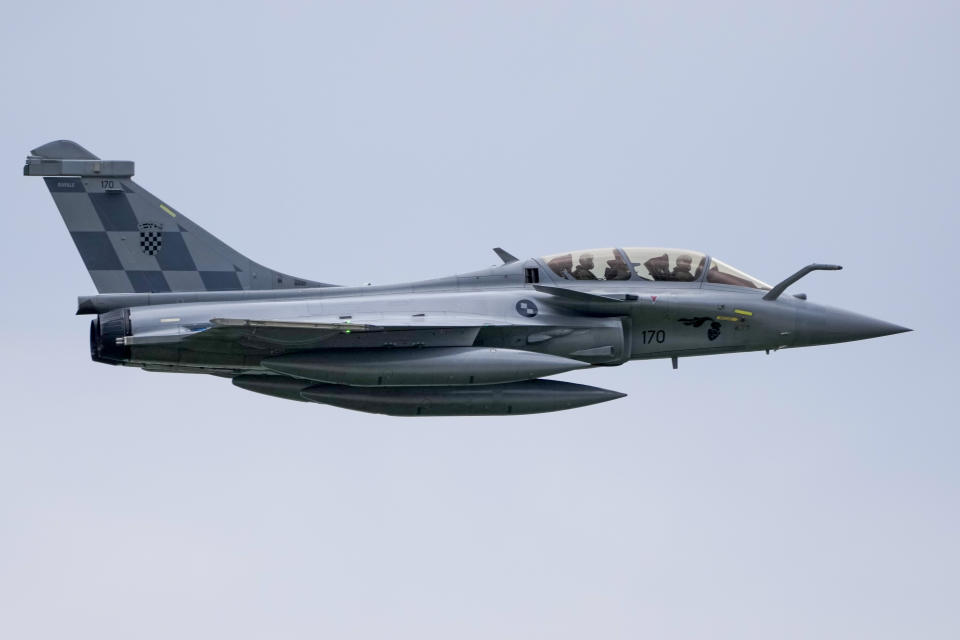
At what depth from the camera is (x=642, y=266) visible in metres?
27.4

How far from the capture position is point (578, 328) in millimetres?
26656

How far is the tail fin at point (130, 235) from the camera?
1056 inches

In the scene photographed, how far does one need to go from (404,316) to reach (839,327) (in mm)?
7222

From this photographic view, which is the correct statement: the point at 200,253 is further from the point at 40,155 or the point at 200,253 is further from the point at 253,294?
the point at 40,155

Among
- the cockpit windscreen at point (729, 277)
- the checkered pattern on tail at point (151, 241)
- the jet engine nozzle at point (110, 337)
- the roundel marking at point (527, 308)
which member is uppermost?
the checkered pattern on tail at point (151, 241)

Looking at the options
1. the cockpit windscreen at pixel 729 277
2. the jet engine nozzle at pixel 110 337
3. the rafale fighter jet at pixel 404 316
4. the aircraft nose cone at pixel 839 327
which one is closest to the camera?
the jet engine nozzle at pixel 110 337

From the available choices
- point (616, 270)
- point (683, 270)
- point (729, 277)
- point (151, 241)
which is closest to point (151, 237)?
point (151, 241)

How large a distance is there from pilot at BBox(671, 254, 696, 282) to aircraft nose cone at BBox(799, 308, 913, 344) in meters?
1.98

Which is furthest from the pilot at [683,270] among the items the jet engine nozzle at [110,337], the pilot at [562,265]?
the jet engine nozzle at [110,337]

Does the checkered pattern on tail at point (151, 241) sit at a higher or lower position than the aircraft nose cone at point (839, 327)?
higher

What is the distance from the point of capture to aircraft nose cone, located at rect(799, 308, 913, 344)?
27922 millimetres

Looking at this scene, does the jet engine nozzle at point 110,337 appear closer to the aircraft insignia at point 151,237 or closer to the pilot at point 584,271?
the aircraft insignia at point 151,237

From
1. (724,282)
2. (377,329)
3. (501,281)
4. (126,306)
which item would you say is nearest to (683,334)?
(724,282)

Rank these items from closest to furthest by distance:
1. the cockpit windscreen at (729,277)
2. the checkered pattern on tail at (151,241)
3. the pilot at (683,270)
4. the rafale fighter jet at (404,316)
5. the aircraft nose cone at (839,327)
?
the rafale fighter jet at (404,316) < the checkered pattern on tail at (151,241) < the pilot at (683,270) < the cockpit windscreen at (729,277) < the aircraft nose cone at (839,327)
